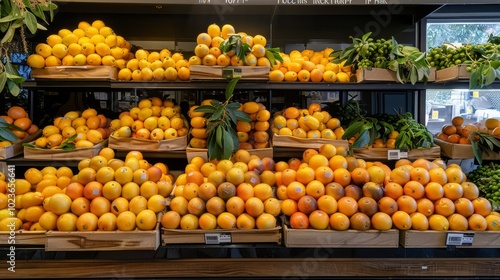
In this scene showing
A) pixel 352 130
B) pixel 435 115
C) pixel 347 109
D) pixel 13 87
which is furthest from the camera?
pixel 435 115

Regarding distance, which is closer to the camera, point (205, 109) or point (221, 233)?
point (221, 233)

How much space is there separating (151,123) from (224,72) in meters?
0.67

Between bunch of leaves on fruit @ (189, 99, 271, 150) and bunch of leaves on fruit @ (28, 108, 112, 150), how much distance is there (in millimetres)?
723

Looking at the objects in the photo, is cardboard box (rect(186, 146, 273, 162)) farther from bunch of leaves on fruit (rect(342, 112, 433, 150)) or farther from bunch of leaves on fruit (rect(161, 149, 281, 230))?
bunch of leaves on fruit (rect(342, 112, 433, 150))

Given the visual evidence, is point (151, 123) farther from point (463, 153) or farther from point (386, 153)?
point (463, 153)

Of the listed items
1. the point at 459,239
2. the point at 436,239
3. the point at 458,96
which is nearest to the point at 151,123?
the point at 436,239

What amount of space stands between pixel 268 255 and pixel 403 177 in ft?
3.14

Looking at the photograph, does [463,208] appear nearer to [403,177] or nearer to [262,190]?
[403,177]

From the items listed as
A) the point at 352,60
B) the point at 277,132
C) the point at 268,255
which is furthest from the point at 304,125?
the point at 268,255

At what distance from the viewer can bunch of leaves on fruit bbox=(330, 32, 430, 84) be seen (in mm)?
2648

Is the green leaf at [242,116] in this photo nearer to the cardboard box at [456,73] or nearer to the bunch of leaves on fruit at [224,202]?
the bunch of leaves on fruit at [224,202]

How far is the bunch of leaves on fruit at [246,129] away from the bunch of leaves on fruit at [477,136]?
4.76 ft

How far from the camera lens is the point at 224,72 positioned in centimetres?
262

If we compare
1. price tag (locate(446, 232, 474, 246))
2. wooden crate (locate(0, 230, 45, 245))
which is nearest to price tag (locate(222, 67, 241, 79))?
wooden crate (locate(0, 230, 45, 245))
